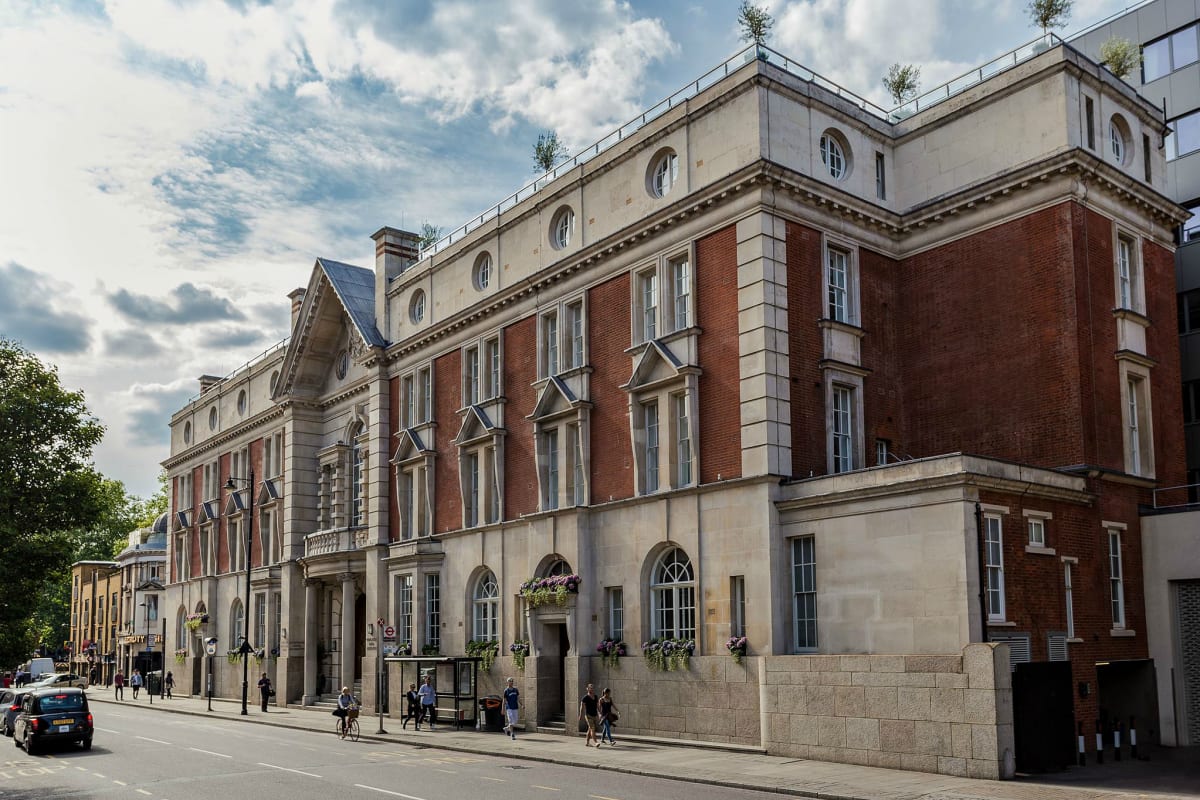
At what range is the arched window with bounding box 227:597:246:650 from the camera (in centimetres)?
5719

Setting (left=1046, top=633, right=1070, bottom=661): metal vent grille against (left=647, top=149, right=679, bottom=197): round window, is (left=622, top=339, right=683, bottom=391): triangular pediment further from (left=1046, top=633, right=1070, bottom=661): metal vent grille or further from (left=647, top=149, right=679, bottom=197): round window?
(left=1046, top=633, right=1070, bottom=661): metal vent grille

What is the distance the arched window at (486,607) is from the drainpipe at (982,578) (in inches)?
672

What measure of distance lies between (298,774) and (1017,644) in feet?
49.4

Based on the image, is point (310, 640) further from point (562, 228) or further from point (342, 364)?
point (562, 228)

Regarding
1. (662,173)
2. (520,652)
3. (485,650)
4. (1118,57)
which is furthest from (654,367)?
(1118,57)

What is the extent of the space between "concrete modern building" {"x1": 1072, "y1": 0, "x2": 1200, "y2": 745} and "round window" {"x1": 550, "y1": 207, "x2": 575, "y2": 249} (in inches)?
663

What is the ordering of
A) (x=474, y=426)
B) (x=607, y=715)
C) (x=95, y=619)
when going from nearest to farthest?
Answer: (x=607, y=715) → (x=474, y=426) → (x=95, y=619)

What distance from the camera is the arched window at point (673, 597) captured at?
96.3 ft

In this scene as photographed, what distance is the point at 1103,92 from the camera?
30078 mm

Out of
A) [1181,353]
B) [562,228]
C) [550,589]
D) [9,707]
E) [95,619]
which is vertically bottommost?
[95,619]

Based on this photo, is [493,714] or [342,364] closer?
[493,714]

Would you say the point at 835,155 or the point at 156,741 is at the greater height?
the point at 835,155

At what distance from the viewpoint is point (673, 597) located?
29906 mm

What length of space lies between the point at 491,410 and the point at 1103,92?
20189 millimetres
